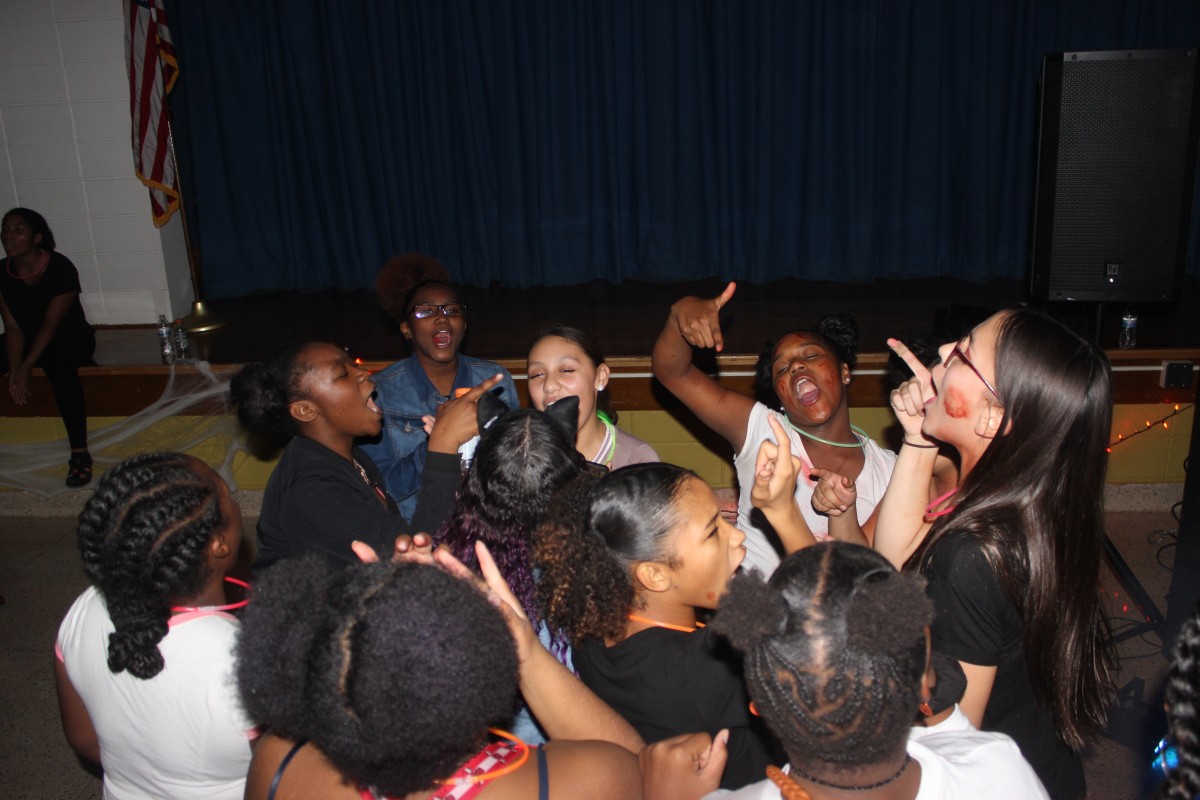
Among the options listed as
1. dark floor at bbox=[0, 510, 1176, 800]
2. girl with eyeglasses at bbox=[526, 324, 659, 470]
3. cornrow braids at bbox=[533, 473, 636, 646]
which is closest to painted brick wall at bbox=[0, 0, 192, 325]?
dark floor at bbox=[0, 510, 1176, 800]

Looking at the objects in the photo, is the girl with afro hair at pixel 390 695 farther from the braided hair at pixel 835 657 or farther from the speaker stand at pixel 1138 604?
the speaker stand at pixel 1138 604

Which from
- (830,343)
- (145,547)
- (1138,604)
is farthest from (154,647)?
(1138,604)

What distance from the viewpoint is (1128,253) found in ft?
11.9

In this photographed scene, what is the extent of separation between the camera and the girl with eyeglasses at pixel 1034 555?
4.18 feet

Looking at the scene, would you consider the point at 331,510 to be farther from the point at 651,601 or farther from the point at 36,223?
the point at 36,223

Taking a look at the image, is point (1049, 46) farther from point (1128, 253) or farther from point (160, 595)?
point (160, 595)

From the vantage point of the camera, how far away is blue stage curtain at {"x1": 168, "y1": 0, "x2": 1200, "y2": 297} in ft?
19.4

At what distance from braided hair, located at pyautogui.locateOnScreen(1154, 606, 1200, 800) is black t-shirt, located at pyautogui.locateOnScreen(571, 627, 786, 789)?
1.91 ft

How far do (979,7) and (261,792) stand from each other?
6.38 meters

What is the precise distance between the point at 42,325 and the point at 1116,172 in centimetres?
491

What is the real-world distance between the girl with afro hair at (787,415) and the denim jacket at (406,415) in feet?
2.09

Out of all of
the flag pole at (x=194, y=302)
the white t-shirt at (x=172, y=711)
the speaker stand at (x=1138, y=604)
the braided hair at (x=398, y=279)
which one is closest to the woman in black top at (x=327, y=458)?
the white t-shirt at (x=172, y=711)

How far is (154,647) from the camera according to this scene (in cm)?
129

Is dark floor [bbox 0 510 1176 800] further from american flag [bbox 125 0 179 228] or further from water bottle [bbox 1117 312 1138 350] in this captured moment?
american flag [bbox 125 0 179 228]
